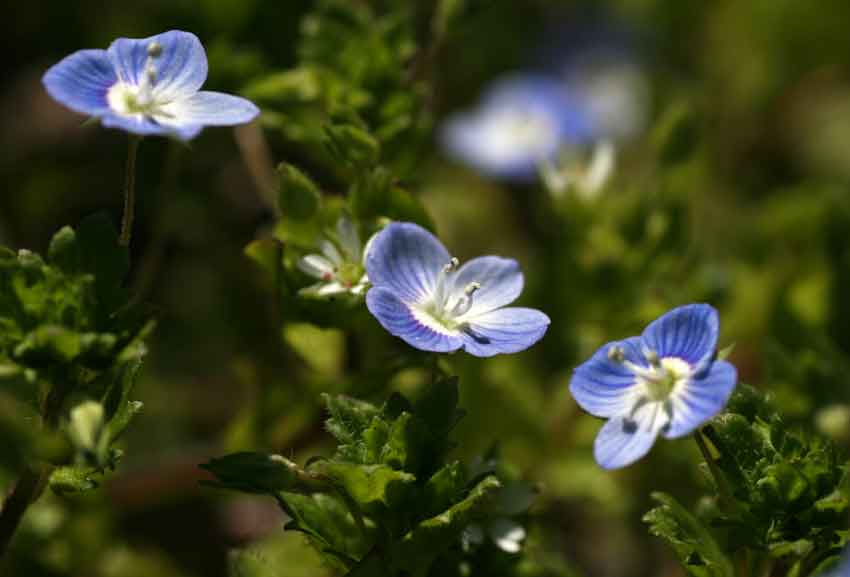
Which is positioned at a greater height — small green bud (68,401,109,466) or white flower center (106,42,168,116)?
white flower center (106,42,168,116)

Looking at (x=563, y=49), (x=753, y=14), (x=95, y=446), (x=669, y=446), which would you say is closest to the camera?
(x=95, y=446)

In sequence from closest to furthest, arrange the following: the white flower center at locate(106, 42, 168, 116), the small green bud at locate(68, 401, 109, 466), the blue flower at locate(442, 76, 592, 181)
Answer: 1. the small green bud at locate(68, 401, 109, 466)
2. the white flower center at locate(106, 42, 168, 116)
3. the blue flower at locate(442, 76, 592, 181)

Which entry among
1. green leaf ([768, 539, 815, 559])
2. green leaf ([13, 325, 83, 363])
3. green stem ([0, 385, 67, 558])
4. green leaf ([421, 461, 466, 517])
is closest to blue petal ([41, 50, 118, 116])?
green leaf ([13, 325, 83, 363])

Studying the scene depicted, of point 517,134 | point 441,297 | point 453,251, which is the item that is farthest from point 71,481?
point 517,134

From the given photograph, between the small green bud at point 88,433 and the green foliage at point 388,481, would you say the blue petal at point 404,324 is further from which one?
the small green bud at point 88,433

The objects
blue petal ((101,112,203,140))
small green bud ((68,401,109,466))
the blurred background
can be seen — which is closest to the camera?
small green bud ((68,401,109,466))

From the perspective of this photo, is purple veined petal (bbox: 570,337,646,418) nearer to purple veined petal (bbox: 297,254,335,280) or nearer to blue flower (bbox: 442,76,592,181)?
purple veined petal (bbox: 297,254,335,280)

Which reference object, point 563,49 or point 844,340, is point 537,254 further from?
point 563,49

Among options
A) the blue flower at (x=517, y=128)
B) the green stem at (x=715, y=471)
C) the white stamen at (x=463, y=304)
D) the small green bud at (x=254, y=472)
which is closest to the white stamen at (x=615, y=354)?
the green stem at (x=715, y=471)

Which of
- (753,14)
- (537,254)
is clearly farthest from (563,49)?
(537,254)
